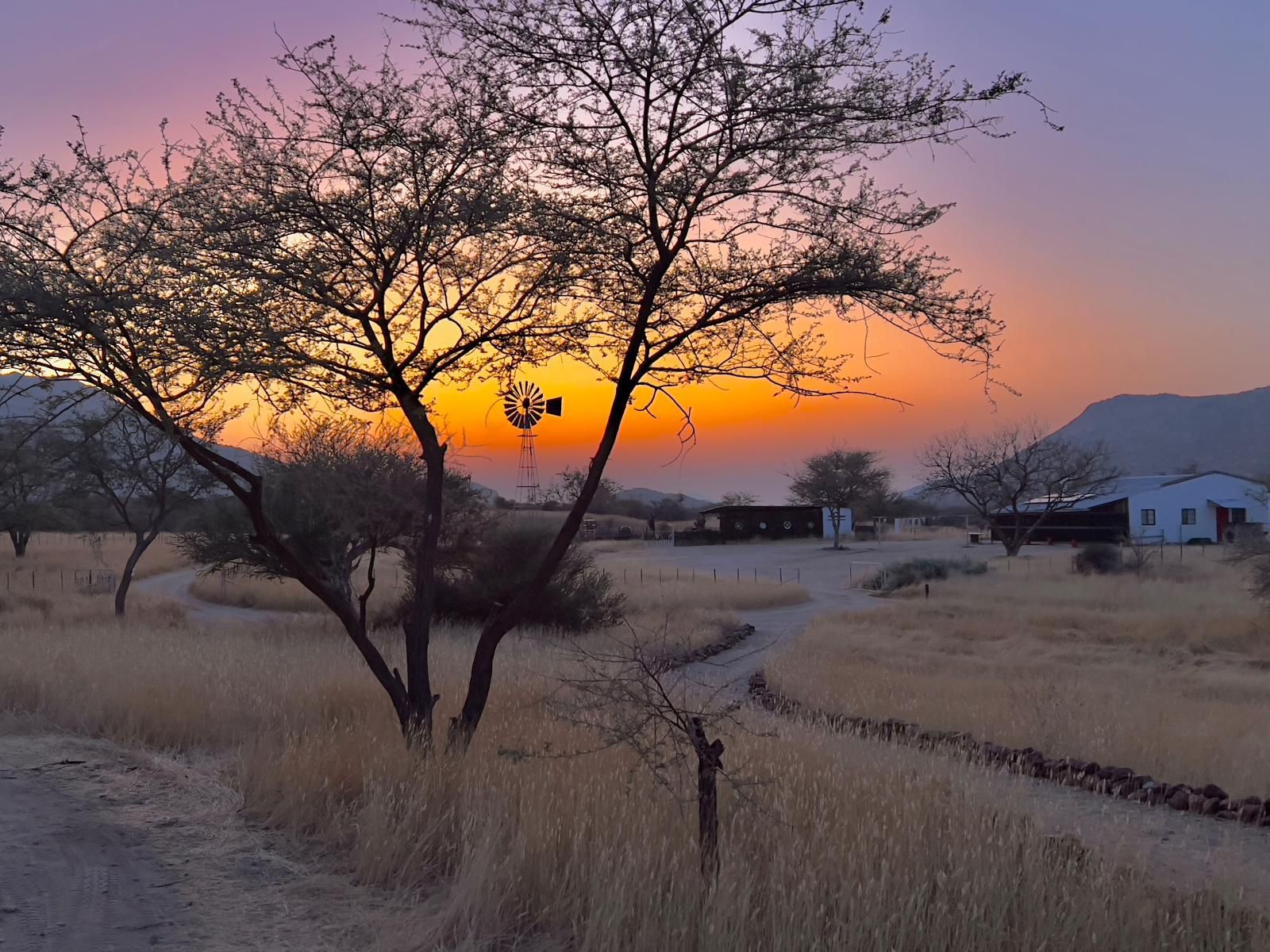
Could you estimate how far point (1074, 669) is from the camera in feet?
66.3

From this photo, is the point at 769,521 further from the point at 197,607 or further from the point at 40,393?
the point at 40,393

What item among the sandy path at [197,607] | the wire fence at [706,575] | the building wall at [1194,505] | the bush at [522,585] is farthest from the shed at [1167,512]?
the sandy path at [197,607]

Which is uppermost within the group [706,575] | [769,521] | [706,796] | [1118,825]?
[769,521]

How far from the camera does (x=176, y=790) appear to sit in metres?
7.78

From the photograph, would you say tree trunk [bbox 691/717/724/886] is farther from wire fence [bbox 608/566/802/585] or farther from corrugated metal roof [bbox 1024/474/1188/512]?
corrugated metal roof [bbox 1024/474/1188/512]

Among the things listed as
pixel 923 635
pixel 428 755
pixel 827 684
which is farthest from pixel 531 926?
pixel 923 635

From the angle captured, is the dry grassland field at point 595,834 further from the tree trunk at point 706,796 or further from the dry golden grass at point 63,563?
the dry golden grass at point 63,563

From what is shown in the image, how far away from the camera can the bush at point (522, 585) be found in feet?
83.4

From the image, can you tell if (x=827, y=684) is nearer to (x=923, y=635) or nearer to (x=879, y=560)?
(x=923, y=635)

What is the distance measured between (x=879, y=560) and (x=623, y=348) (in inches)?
1946

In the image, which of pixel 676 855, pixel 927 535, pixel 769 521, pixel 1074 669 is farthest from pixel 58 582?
pixel 927 535

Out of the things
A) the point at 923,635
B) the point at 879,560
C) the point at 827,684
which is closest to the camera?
the point at 827,684

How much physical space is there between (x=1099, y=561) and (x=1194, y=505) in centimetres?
3219

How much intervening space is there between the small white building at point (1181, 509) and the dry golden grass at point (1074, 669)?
3265 cm
